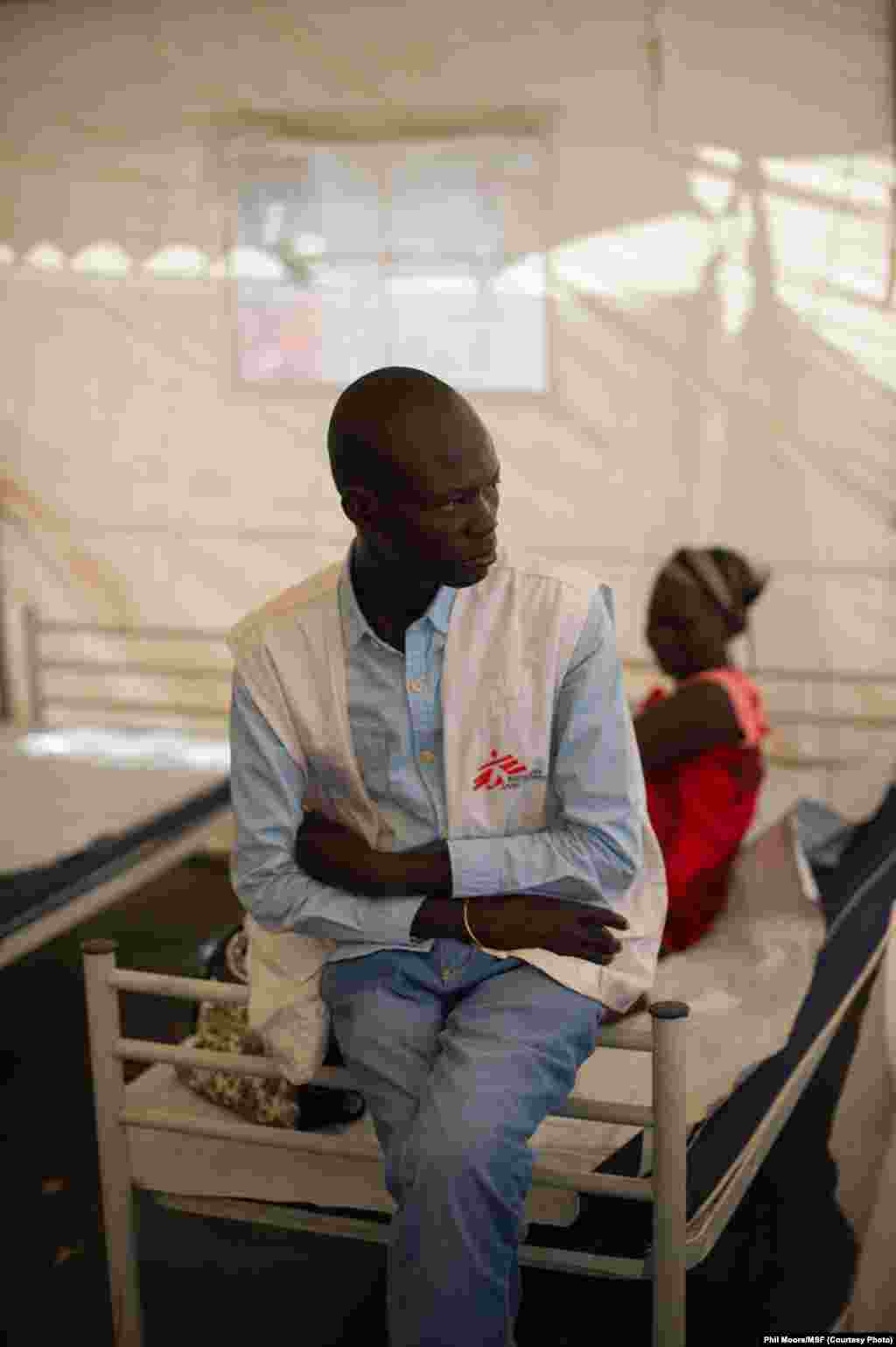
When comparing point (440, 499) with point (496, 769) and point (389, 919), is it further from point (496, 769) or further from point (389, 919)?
point (389, 919)

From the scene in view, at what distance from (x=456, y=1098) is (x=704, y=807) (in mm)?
1218

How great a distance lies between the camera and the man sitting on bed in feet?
6.10

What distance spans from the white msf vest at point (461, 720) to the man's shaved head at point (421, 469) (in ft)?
0.38

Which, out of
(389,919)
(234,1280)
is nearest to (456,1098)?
(389,919)

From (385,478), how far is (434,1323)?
952 millimetres

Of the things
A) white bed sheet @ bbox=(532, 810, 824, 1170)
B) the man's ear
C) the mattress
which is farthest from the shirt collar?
the mattress

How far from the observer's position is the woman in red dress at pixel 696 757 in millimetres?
2855

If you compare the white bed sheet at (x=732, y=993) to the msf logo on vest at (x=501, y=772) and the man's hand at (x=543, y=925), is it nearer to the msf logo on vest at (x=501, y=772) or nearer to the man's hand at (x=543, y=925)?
the man's hand at (x=543, y=925)

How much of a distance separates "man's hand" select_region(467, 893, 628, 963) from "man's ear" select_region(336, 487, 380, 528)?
0.50 meters

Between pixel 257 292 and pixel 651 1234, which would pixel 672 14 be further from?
pixel 651 1234

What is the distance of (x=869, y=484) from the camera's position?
4355 mm

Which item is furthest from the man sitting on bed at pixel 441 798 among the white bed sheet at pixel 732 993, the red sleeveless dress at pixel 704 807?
the red sleeveless dress at pixel 704 807

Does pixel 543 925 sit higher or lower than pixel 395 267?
lower

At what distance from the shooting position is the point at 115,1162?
85.2 inches
